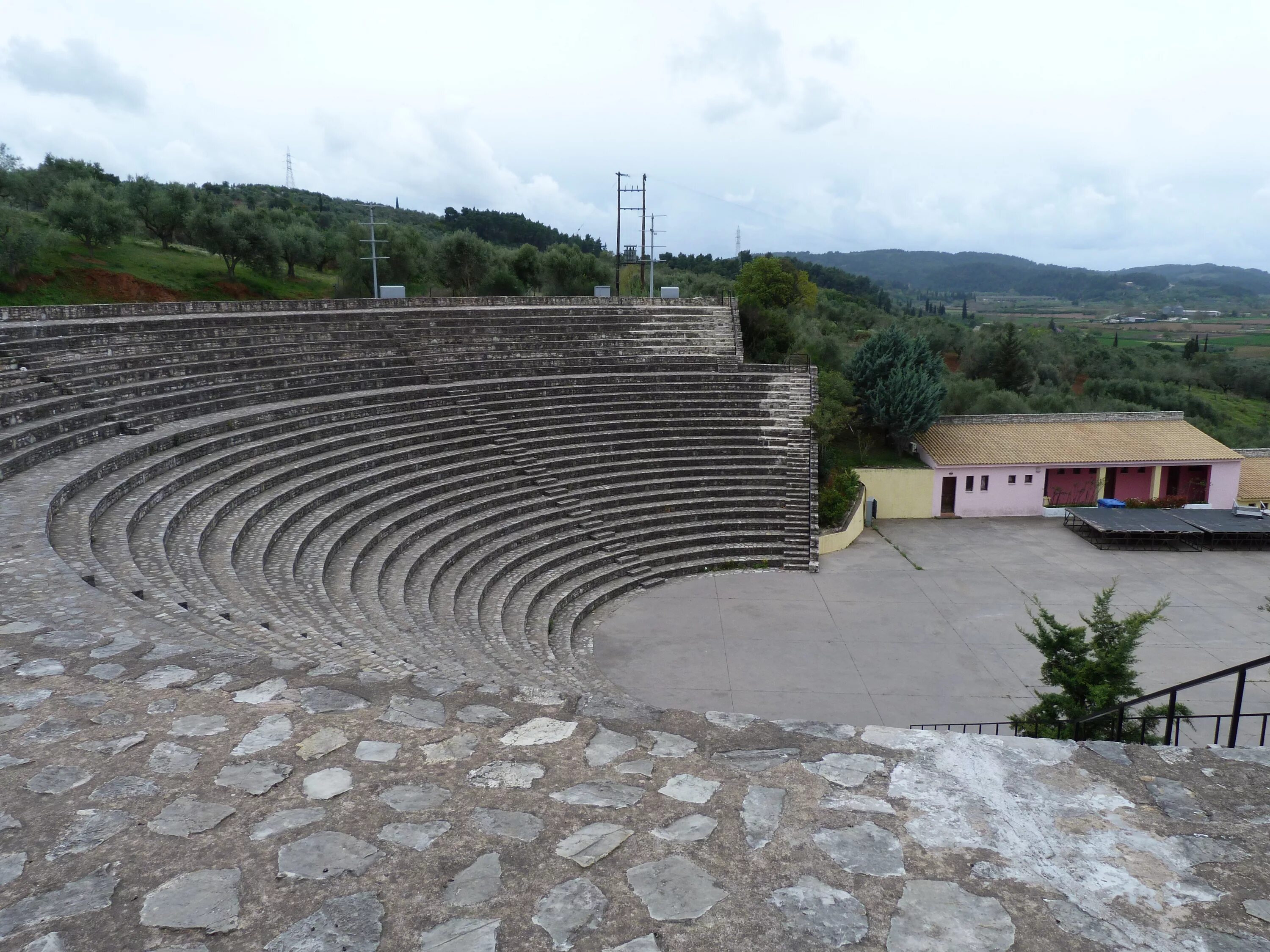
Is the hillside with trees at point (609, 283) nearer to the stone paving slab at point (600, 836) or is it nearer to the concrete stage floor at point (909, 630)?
the concrete stage floor at point (909, 630)

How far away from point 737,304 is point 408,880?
22.5m

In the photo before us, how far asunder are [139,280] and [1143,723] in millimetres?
29002

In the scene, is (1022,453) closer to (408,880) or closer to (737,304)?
(737,304)

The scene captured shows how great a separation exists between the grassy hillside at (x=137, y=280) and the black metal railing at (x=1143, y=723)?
83.0 ft

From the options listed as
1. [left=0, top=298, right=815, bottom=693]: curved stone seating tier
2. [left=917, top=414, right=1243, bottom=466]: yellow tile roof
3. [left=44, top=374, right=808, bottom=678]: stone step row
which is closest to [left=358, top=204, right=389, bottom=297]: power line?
[left=0, top=298, right=815, bottom=693]: curved stone seating tier

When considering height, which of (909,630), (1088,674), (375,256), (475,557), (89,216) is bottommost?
(909,630)

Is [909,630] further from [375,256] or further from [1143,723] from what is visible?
[375,256]

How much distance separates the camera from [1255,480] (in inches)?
931

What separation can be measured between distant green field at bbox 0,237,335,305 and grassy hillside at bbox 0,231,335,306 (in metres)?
0.02

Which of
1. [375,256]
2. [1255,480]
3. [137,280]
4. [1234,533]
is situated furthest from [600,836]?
[137,280]

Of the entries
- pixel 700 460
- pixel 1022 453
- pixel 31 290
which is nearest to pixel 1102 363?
pixel 1022 453

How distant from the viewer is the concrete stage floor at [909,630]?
1159 cm

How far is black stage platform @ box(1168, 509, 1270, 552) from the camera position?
1895 cm

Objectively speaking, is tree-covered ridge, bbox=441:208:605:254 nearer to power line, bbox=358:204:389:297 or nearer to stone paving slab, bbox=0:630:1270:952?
power line, bbox=358:204:389:297
